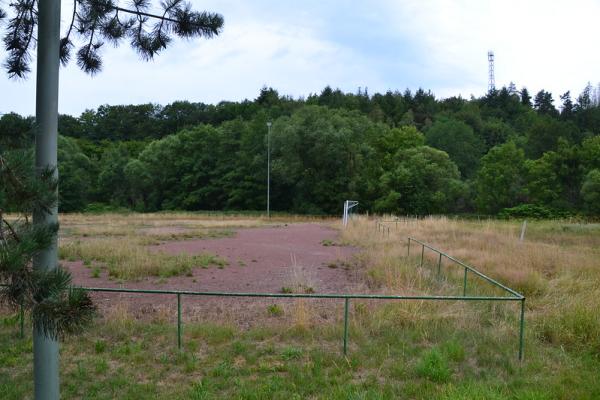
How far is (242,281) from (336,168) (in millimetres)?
57385

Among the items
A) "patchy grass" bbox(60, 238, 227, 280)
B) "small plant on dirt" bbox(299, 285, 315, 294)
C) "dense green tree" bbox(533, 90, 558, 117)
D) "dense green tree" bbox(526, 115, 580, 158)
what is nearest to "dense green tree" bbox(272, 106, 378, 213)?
"dense green tree" bbox(526, 115, 580, 158)

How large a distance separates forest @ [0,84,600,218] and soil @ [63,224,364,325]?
142 feet

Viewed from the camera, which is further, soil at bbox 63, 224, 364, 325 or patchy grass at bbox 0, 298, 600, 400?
soil at bbox 63, 224, 364, 325

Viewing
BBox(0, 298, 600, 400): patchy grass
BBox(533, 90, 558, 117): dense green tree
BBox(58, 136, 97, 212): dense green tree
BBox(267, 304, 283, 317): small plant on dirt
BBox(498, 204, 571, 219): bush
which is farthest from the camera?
BBox(533, 90, 558, 117): dense green tree

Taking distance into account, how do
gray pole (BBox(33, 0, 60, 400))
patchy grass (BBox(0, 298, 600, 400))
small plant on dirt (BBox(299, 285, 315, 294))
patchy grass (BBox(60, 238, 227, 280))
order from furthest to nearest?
patchy grass (BBox(60, 238, 227, 280)) < small plant on dirt (BBox(299, 285, 315, 294)) < patchy grass (BBox(0, 298, 600, 400)) < gray pole (BBox(33, 0, 60, 400))

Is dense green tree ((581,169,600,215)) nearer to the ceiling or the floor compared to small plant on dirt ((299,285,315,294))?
nearer to the ceiling

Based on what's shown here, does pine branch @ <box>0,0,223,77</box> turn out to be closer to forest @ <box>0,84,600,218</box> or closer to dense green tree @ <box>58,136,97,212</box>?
forest @ <box>0,84,600,218</box>

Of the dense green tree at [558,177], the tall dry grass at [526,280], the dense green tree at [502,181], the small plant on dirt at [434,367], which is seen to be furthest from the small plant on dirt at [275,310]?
the dense green tree at [502,181]

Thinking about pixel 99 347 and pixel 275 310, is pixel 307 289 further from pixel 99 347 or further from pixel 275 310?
pixel 99 347

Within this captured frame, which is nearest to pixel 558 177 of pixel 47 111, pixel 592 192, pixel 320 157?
pixel 592 192

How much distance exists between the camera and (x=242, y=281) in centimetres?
1354

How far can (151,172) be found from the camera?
84.5 meters

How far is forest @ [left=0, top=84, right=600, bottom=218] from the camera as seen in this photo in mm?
68375

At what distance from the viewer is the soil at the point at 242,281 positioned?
9812 mm
